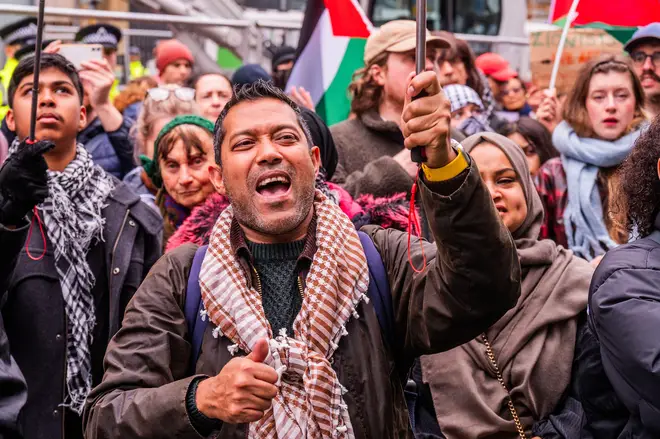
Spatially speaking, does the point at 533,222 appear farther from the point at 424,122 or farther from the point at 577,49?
the point at 577,49

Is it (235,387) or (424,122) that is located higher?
(424,122)

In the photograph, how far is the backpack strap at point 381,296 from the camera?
284 centimetres

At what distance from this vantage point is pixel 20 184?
3648 millimetres

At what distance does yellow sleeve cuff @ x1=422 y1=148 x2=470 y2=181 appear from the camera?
2418 mm

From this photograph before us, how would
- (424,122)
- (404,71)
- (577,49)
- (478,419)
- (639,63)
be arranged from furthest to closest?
1. (577,49)
2. (639,63)
3. (404,71)
4. (478,419)
5. (424,122)

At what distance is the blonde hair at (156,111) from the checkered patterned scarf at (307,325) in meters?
2.73

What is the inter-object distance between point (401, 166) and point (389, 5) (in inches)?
279

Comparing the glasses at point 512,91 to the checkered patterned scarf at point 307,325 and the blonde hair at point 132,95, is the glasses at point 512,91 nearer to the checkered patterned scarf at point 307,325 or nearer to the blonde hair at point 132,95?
the blonde hair at point 132,95

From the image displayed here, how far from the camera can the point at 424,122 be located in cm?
231

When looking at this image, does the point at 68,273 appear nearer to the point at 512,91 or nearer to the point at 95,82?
the point at 95,82

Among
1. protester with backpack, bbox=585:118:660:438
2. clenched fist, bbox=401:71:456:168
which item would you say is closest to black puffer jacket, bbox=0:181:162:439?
protester with backpack, bbox=585:118:660:438

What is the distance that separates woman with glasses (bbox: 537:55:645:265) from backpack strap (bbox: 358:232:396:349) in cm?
240

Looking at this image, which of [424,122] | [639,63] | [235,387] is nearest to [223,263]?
[235,387]

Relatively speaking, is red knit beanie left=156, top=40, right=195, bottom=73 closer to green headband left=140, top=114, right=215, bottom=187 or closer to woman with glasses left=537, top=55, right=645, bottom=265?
green headband left=140, top=114, right=215, bottom=187
